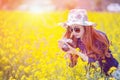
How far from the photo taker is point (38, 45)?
349 centimetres

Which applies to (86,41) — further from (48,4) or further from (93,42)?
→ (48,4)

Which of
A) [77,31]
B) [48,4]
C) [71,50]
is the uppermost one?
[48,4]

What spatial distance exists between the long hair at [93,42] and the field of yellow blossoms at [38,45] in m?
0.06

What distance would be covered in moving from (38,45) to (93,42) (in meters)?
0.40

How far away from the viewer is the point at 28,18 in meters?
3.64

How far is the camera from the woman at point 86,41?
11.1ft

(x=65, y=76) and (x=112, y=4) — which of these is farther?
(x=112, y=4)

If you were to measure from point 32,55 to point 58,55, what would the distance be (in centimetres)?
19

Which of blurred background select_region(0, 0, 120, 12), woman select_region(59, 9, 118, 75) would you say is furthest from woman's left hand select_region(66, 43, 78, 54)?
blurred background select_region(0, 0, 120, 12)

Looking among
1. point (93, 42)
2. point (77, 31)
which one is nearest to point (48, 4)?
point (77, 31)

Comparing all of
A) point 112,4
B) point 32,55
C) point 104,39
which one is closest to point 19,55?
point 32,55

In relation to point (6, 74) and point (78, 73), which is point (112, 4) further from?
point (6, 74)

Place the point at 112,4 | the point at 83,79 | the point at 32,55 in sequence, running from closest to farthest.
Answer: the point at 83,79 < the point at 32,55 < the point at 112,4

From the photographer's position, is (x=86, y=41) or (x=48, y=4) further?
(x=48, y=4)
